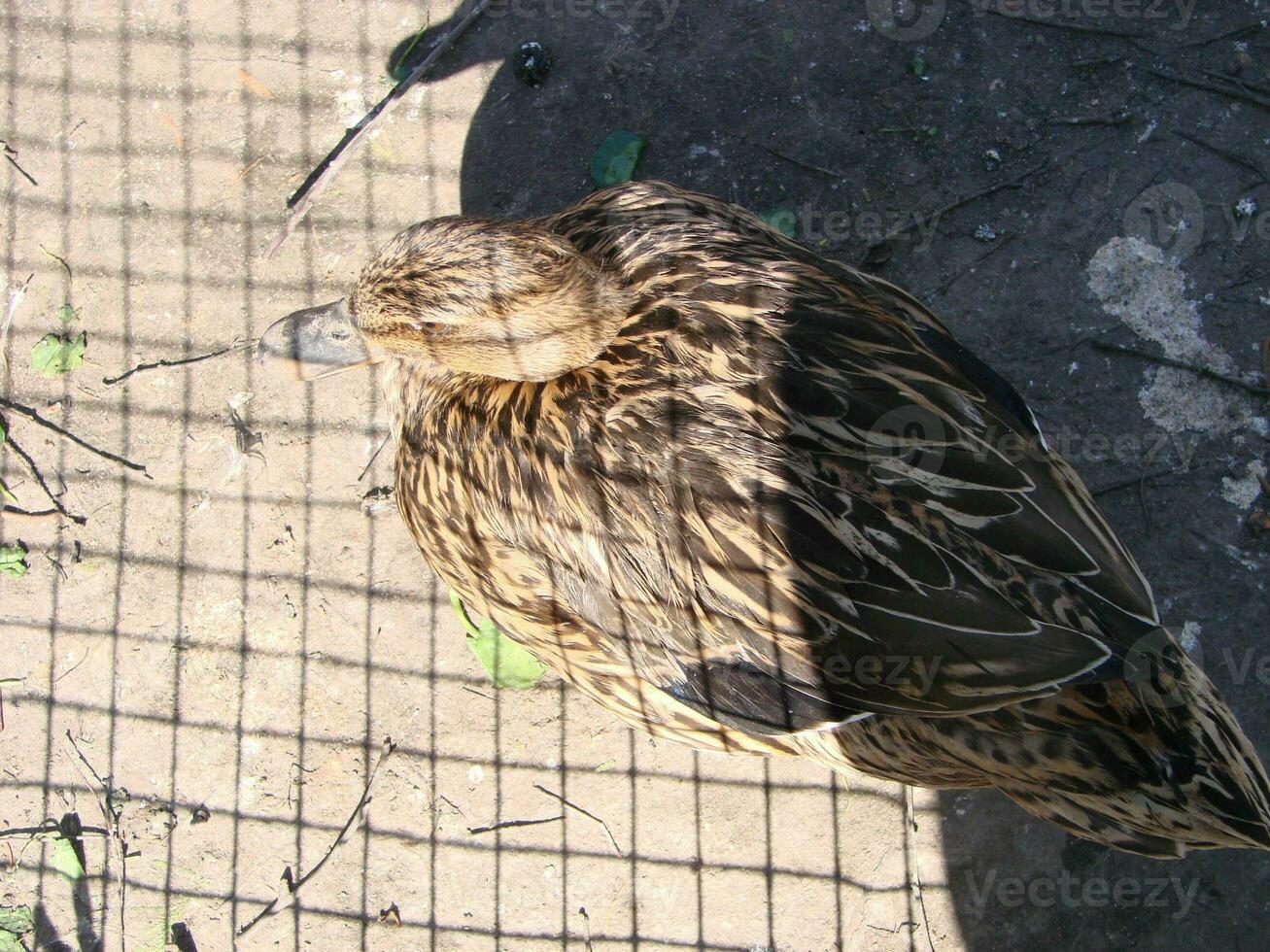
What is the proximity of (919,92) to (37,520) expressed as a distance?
3.53 meters

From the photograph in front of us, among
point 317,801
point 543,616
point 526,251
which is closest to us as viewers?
point 526,251

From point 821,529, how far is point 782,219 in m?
1.63

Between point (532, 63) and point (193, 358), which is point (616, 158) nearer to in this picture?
point (532, 63)

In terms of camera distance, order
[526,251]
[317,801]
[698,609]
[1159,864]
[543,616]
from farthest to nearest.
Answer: [317,801] → [1159,864] → [543,616] → [526,251] → [698,609]

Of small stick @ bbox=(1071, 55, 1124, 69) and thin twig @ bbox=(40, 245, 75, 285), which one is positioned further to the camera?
thin twig @ bbox=(40, 245, 75, 285)

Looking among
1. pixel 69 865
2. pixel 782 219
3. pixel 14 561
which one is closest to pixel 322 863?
pixel 69 865

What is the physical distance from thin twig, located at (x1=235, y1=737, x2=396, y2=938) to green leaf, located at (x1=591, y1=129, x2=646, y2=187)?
2.11 meters

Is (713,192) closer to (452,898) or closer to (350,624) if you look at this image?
(350,624)

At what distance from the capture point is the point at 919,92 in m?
3.58

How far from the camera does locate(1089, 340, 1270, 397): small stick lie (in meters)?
3.38

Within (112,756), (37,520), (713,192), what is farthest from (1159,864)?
(37,520)

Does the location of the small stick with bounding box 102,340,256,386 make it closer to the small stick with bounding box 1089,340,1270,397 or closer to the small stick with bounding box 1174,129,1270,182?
the small stick with bounding box 1089,340,1270,397

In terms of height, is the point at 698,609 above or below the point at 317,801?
above

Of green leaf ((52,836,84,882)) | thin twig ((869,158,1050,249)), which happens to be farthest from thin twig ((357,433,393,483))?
thin twig ((869,158,1050,249))
